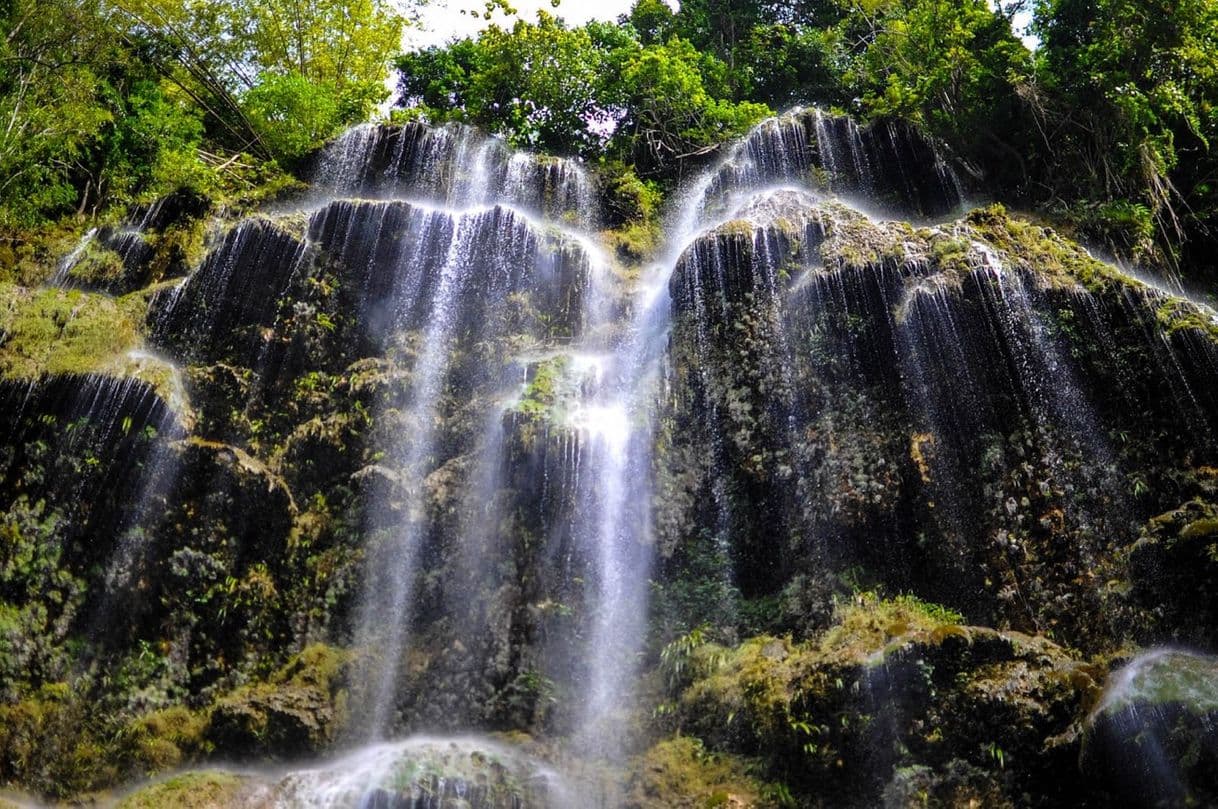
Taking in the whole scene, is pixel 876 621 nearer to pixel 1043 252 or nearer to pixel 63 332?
pixel 1043 252

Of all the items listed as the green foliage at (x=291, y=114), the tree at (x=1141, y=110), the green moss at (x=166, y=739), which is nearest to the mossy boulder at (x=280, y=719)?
the green moss at (x=166, y=739)

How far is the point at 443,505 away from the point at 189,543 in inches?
119

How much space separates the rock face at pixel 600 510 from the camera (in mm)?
8211

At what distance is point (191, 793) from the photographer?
862 cm

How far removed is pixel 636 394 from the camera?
37.3 ft

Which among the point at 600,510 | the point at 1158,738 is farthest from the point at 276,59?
the point at 1158,738

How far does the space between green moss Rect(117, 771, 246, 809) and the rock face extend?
86 mm

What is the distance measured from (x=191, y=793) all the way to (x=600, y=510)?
5071 mm

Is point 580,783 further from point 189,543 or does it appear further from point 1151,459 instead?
point 1151,459

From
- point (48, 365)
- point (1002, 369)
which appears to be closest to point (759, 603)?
point (1002, 369)

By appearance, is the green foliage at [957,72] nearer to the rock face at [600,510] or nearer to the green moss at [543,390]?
the rock face at [600,510]

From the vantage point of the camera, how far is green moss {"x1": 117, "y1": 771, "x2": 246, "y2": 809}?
846 cm

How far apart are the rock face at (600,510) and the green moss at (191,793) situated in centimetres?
9

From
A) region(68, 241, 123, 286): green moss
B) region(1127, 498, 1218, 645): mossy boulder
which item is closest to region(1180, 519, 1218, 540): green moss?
region(1127, 498, 1218, 645): mossy boulder
